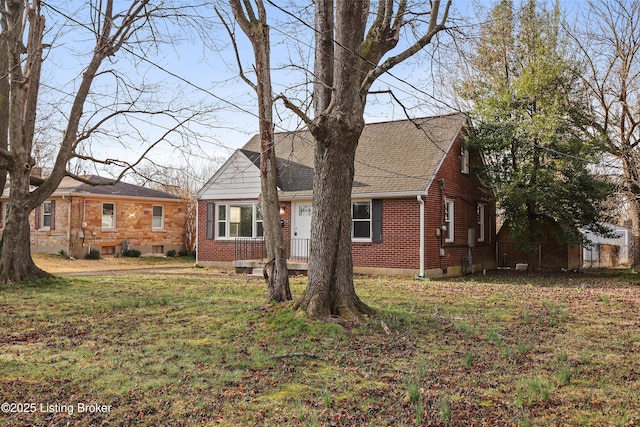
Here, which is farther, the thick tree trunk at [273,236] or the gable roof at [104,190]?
the gable roof at [104,190]

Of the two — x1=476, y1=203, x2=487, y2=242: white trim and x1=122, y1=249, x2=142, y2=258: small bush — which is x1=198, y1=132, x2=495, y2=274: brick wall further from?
x1=122, y1=249, x2=142, y2=258: small bush

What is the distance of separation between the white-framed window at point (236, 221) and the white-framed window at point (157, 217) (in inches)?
337

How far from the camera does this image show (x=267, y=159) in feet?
29.0

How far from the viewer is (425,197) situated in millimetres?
16125

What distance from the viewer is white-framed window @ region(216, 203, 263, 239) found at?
63.7ft

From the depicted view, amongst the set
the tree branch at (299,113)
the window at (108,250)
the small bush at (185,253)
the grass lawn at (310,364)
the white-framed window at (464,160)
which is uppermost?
the white-framed window at (464,160)

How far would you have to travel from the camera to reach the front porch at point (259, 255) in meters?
17.1

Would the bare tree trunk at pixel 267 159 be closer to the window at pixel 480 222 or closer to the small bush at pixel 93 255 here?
the window at pixel 480 222

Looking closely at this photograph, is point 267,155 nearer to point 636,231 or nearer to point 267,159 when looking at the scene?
point 267,159

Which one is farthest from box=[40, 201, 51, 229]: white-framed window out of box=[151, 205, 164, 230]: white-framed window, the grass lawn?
the grass lawn

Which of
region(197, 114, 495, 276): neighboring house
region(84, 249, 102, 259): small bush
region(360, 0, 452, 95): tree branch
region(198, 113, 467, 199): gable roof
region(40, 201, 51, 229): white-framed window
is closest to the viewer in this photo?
region(360, 0, 452, 95): tree branch

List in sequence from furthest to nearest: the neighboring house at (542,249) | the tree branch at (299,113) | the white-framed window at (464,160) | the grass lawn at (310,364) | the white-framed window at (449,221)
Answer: the neighboring house at (542,249) < the white-framed window at (464,160) < the white-framed window at (449,221) < the tree branch at (299,113) < the grass lawn at (310,364)

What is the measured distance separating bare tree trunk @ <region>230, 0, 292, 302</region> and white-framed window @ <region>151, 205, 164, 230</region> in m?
19.8

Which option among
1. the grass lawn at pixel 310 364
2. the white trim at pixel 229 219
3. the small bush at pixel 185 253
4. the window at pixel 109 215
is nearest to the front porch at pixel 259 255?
the white trim at pixel 229 219
